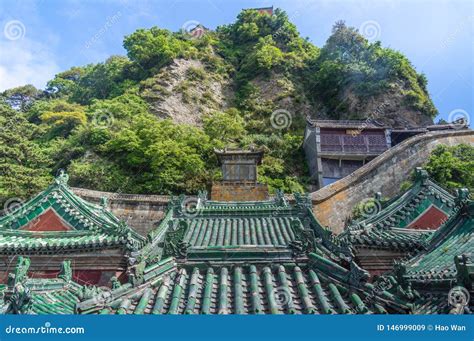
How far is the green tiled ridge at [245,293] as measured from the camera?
444 centimetres

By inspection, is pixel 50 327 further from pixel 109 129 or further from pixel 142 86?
pixel 142 86

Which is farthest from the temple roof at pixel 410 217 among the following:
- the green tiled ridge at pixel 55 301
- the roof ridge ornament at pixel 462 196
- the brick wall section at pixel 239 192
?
the green tiled ridge at pixel 55 301

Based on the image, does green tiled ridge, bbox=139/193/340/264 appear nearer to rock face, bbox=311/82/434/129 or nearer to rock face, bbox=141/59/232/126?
rock face, bbox=141/59/232/126

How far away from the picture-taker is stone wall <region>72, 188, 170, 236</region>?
2072 centimetres

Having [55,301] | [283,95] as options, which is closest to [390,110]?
[283,95]

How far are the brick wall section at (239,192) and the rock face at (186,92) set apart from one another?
21679 mm

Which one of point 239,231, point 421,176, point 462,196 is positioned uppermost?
point 421,176

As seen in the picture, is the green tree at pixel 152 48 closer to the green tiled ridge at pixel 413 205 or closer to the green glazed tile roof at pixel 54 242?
the green glazed tile roof at pixel 54 242

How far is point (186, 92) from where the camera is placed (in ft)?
135

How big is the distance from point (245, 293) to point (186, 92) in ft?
125

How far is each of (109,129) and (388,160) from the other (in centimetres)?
2196

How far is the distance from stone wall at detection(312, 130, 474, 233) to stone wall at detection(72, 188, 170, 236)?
9047 mm

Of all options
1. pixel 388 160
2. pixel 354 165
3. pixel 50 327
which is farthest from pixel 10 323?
pixel 354 165

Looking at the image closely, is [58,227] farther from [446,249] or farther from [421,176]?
[421,176]
